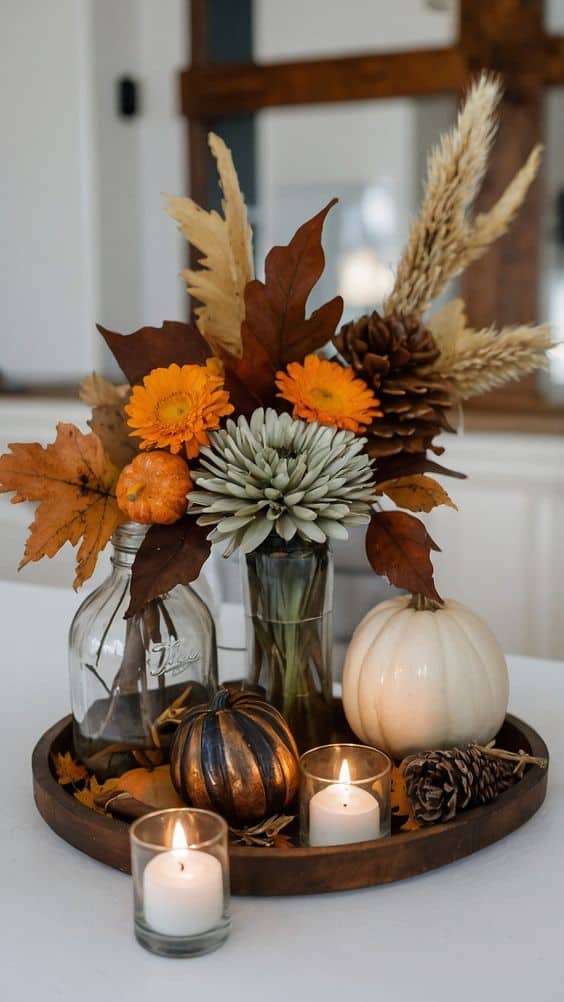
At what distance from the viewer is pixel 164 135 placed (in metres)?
3.51

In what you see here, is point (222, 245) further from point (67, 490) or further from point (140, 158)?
point (140, 158)

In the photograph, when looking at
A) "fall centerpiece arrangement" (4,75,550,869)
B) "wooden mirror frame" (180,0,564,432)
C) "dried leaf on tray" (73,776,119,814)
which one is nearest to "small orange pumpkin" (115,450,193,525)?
"fall centerpiece arrangement" (4,75,550,869)

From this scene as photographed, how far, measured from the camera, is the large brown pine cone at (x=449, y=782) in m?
0.77

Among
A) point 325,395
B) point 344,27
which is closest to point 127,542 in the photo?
point 325,395

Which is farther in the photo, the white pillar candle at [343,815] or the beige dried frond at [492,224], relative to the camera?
the beige dried frond at [492,224]

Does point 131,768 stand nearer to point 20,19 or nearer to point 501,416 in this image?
point 501,416

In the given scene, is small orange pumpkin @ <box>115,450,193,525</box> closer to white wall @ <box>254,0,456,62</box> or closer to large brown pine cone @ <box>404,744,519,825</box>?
large brown pine cone @ <box>404,744,519,825</box>

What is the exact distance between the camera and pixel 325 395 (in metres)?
0.83

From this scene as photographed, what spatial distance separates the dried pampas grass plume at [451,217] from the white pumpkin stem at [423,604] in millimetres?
230

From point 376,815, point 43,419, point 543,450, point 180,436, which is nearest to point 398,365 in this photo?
point 180,436

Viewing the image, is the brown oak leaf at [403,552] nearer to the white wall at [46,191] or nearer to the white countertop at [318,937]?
the white countertop at [318,937]

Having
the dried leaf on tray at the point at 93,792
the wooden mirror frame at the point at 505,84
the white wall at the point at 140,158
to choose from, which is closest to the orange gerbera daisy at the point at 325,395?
the dried leaf on tray at the point at 93,792

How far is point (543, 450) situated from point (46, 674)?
1760mm

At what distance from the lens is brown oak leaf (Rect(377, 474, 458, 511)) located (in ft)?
2.78
